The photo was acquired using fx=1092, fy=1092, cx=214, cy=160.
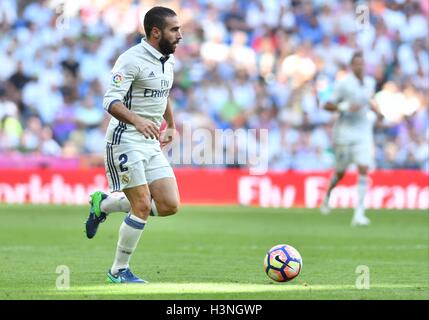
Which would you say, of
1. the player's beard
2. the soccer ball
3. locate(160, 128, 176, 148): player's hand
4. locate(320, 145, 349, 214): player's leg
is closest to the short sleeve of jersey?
the player's beard

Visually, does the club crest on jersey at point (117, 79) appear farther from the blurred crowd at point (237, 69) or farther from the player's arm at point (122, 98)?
the blurred crowd at point (237, 69)

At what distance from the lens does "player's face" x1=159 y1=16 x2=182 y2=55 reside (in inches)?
381

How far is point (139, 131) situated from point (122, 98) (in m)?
0.38

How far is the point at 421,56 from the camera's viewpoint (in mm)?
26906

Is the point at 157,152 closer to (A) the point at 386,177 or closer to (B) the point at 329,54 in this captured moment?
(A) the point at 386,177

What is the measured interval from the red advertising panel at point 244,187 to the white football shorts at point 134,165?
13530 millimetres

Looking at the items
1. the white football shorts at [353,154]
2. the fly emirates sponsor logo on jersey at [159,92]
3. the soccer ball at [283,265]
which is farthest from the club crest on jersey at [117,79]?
the white football shorts at [353,154]

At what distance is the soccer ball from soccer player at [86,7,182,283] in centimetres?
100

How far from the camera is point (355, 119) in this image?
746 inches

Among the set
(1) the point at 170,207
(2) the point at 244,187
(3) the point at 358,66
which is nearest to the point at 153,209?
(1) the point at 170,207

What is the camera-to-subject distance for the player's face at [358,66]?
18172 mm

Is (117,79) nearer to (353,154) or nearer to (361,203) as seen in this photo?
(361,203)
